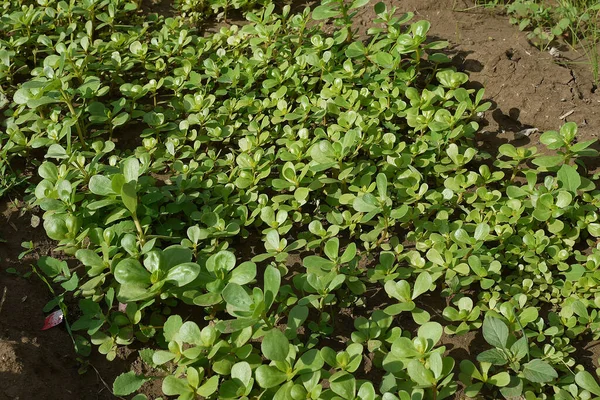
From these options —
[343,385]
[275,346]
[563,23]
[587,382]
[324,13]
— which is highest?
[324,13]

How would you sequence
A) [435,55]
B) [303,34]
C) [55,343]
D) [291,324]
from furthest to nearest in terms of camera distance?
1. [303,34]
2. [435,55]
3. [55,343]
4. [291,324]

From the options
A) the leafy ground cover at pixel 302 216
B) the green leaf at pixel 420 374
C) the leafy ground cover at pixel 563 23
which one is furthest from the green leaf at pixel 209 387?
the leafy ground cover at pixel 563 23

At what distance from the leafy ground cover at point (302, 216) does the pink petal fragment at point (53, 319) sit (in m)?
0.07

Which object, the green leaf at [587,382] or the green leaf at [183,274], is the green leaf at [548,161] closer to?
the green leaf at [587,382]

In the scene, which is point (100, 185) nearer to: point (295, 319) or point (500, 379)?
point (295, 319)

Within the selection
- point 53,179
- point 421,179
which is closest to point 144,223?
point 53,179

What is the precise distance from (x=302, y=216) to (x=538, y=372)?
4.17 feet

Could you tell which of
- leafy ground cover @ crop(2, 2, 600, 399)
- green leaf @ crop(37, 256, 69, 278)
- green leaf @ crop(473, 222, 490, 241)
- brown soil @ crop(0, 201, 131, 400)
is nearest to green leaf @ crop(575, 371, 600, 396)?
leafy ground cover @ crop(2, 2, 600, 399)

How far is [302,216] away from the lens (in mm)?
2939

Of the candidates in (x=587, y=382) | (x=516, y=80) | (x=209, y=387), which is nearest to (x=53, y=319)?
(x=209, y=387)

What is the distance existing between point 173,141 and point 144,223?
25.9 inches

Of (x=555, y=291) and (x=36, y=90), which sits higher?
(x=36, y=90)

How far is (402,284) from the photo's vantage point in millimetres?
2441

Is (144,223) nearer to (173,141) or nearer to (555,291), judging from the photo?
(173,141)
